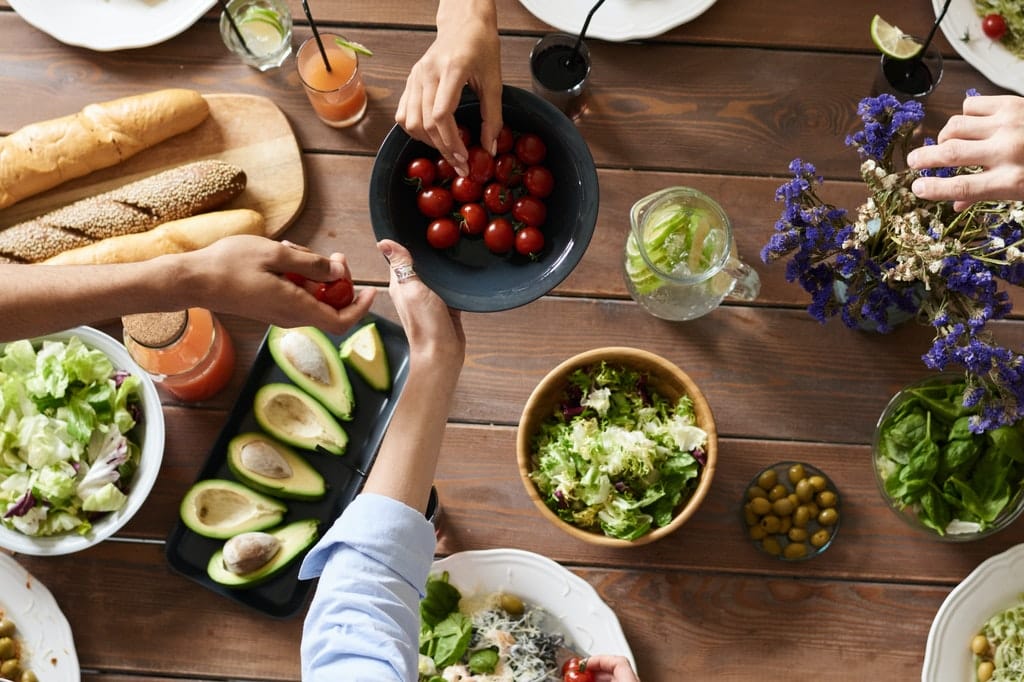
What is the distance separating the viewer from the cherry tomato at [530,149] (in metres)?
1.49

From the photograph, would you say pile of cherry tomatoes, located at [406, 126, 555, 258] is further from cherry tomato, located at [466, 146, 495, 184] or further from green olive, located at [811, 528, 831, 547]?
green olive, located at [811, 528, 831, 547]

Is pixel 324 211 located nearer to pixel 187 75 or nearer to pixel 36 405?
pixel 187 75

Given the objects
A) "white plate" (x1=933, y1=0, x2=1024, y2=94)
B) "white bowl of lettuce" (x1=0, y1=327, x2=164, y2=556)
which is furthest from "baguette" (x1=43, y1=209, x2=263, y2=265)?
"white plate" (x1=933, y1=0, x2=1024, y2=94)

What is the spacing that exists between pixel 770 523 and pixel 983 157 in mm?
743

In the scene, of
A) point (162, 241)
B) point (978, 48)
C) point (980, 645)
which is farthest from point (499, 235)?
point (980, 645)

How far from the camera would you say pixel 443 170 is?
4.94ft

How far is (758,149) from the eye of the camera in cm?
175

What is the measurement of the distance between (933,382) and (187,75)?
155 centimetres

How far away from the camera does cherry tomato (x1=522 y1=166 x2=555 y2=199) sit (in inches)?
59.1

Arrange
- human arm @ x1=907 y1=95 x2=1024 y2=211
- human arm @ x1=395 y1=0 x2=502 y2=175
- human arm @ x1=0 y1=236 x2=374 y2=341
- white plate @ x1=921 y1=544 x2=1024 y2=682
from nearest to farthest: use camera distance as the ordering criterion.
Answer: human arm @ x1=907 y1=95 x2=1024 y2=211, human arm @ x1=0 y1=236 x2=374 y2=341, human arm @ x1=395 y1=0 x2=502 y2=175, white plate @ x1=921 y1=544 x2=1024 y2=682

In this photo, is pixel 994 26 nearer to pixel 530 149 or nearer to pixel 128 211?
pixel 530 149

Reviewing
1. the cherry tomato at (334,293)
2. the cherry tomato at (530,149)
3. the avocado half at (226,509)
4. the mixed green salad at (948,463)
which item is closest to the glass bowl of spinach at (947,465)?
the mixed green salad at (948,463)

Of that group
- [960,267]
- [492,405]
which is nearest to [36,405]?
[492,405]

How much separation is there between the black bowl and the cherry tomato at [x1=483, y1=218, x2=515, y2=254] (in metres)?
0.02
